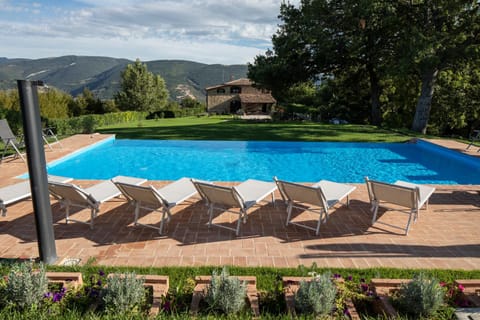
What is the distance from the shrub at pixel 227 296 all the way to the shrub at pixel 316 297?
476 millimetres

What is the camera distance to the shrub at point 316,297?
2781 millimetres

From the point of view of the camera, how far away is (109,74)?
15338 cm

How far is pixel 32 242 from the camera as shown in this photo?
15.3 feet

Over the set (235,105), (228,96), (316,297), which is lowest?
(235,105)

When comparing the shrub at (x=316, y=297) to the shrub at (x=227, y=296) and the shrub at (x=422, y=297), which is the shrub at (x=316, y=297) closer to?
the shrub at (x=227, y=296)

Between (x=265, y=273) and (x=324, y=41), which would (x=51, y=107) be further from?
(x=265, y=273)

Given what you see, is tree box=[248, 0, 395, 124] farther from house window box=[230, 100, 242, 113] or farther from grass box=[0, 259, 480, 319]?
house window box=[230, 100, 242, 113]

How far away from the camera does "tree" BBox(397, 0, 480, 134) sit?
15547 millimetres

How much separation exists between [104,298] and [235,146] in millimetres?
12687

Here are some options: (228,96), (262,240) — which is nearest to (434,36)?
(262,240)

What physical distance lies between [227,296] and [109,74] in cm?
16597

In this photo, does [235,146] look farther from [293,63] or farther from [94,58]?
[94,58]

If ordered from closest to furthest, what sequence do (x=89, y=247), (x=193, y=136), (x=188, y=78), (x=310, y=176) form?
(x=89, y=247) → (x=310, y=176) → (x=193, y=136) → (x=188, y=78)

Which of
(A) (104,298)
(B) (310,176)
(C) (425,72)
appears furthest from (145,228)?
(C) (425,72)
